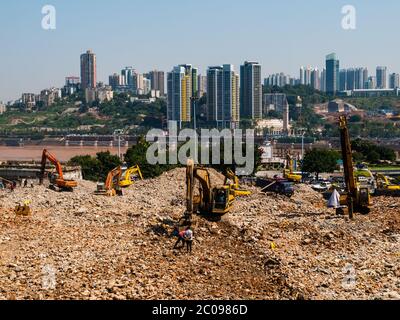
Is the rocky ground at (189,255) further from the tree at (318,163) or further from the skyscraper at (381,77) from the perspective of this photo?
the skyscraper at (381,77)

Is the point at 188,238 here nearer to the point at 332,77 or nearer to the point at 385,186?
the point at 385,186

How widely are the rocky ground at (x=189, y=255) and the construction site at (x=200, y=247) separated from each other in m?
0.02

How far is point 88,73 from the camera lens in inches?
4633

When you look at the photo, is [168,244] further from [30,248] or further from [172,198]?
[172,198]

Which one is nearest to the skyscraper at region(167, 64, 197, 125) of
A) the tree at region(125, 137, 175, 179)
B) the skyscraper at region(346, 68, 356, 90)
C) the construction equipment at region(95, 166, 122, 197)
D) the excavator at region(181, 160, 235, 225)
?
the tree at region(125, 137, 175, 179)

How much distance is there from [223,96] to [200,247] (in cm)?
6564

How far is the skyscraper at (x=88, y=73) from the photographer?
11292 cm

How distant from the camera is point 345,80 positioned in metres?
132

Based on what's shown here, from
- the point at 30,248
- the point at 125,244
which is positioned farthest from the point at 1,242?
the point at 125,244

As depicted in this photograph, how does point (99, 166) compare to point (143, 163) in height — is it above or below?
below

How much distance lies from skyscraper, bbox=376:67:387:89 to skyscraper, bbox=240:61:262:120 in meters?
61.9

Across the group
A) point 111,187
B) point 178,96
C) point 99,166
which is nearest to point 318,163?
point 99,166

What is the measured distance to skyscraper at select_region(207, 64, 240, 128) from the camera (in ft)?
242

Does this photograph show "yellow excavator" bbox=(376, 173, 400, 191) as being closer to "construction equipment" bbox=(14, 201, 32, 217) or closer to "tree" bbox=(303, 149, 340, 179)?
"tree" bbox=(303, 149, 340, 179)
